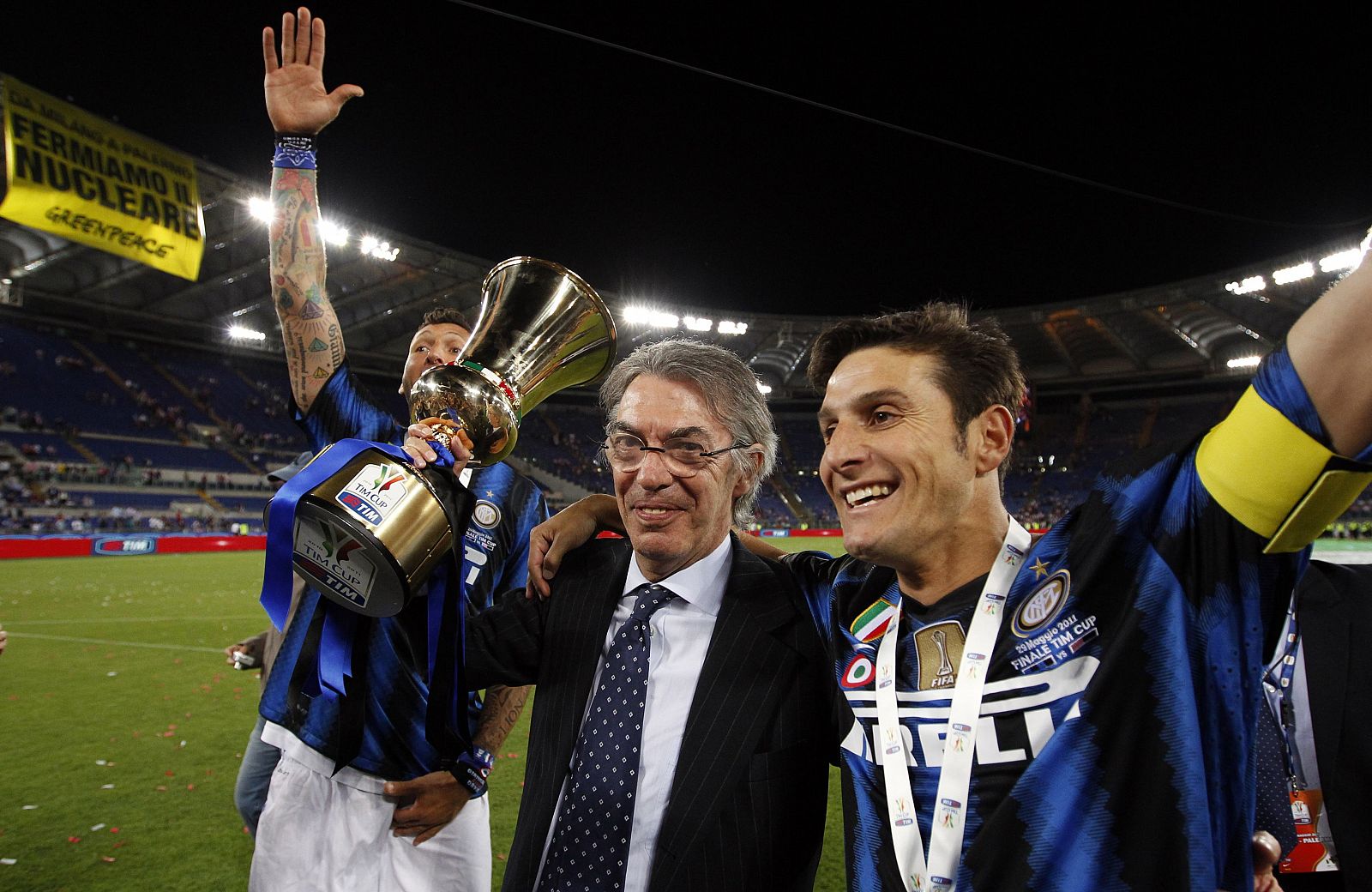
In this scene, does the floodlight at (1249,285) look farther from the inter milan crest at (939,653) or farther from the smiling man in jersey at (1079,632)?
the inter milan crest at (939,653)

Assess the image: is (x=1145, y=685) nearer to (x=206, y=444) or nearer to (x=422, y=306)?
(x=422, y=306)

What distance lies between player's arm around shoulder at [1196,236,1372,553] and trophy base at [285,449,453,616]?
1452mm

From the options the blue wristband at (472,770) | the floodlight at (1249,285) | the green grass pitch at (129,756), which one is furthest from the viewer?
the floodlight at (1249,285)

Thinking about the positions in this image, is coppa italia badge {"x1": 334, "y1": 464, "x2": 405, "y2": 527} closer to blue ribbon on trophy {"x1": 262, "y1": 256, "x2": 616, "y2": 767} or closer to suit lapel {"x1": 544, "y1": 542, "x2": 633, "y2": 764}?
blue ribbon on trophy {"x1": 262, "y1": 256, "x2": 616, "y2": 767}

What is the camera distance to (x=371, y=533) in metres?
1.33

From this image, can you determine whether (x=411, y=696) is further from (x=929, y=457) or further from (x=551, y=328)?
(x=929, y=457)

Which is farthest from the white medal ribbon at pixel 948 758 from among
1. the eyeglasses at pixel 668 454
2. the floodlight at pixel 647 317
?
A: the floodlight at pixel 647 317

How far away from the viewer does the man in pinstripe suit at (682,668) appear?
1670mm

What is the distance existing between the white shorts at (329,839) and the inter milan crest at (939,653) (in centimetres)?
168

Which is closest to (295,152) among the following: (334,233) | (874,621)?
(874,621)

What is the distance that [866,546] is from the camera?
5.50 ft

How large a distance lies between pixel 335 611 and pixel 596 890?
87cm

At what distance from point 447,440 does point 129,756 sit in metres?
5.62

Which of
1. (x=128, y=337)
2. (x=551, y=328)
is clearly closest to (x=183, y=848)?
(x=551, y=328)
